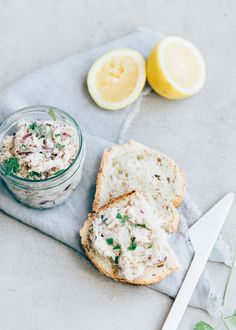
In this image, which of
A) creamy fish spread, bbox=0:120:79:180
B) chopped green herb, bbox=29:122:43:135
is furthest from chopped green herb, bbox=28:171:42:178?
chopped green herb, bbox=29:122:43:135

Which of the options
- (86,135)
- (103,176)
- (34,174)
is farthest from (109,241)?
(86,135)

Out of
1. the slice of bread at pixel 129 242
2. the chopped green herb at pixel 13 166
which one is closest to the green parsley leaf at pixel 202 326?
the slice of bread at pixel 129 242

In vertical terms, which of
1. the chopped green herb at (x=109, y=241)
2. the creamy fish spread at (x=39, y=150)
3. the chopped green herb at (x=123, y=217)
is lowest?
the chopped green herb at (x=109, y=241)

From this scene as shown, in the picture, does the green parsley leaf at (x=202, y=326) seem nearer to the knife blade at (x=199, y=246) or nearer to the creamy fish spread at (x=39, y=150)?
the knife blade at (x=199, y=246)

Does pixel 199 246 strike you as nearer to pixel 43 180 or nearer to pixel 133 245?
pixel 133 245

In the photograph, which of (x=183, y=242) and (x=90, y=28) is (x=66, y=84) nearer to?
(x=90, y=28)
